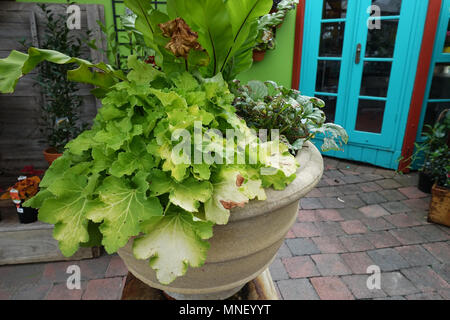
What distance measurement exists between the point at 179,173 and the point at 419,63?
313 centimetres

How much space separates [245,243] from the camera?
73 centimetres

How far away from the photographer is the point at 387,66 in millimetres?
3082

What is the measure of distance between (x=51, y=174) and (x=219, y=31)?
1.89 ft

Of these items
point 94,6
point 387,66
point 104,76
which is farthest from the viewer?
point 387,66

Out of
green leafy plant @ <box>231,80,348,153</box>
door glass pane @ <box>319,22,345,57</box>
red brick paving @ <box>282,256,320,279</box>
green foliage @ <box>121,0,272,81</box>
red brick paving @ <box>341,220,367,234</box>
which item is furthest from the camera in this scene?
door glass pane @ <box>319,22,345,57</box>

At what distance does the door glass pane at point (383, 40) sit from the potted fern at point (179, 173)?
9.08 ft

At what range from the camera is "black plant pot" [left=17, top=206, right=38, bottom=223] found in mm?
1931

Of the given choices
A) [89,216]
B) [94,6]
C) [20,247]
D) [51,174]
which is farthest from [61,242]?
[94,6]

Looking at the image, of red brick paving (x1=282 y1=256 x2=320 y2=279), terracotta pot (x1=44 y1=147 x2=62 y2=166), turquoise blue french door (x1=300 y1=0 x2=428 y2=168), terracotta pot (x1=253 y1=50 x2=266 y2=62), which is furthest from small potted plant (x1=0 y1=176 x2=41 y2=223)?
turquoise blue french door (x1=300 y1=0 x2=428 y2=168)

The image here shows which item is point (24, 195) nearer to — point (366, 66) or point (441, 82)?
point (366, 66)

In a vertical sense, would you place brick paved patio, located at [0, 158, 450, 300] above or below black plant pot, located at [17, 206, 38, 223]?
below

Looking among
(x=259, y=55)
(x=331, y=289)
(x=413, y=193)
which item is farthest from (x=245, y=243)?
(x=259, y=55)

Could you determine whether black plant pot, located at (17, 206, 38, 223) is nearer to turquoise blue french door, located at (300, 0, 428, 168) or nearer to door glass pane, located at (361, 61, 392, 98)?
turquoise blue french door, located at (300, 0, 428, 168)
